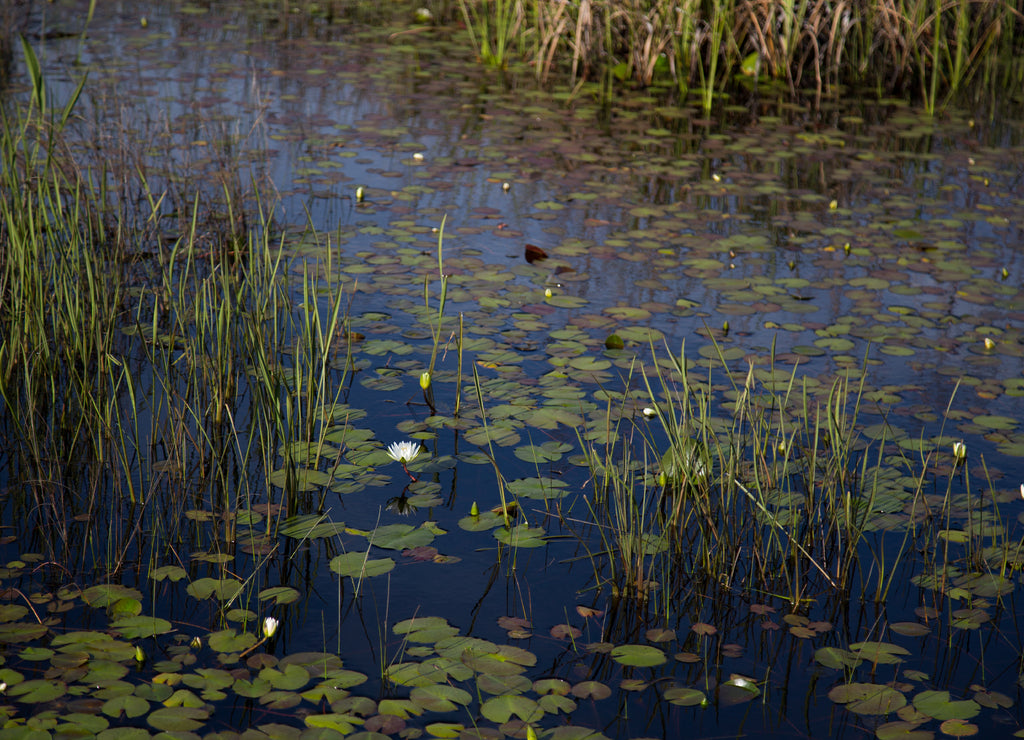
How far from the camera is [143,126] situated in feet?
16.5

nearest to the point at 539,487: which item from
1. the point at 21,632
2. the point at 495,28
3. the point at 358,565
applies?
the point at 358,565

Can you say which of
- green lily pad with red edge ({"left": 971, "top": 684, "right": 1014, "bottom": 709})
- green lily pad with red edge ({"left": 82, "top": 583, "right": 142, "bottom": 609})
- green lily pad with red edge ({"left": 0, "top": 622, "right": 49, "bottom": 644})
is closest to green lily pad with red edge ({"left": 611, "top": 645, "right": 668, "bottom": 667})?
green lily pad with red edge ({"left": 971, "top": 684, "right": 1014, "bottom": 709})

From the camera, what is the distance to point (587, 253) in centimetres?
418

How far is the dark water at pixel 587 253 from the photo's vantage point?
2121 mm

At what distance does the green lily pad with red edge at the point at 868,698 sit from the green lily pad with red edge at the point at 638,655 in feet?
1.13

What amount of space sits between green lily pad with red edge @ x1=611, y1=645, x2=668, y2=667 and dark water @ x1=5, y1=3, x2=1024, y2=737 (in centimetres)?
3

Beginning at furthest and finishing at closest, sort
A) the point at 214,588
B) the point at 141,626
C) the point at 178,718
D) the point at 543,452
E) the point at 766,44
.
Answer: the point at 766,44 < the point at 543,452 < the point at 214,588 < the point at 141,626 < the point at 178,718

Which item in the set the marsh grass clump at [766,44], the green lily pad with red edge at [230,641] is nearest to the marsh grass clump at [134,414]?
the green lily pad with red edge at [230,641]

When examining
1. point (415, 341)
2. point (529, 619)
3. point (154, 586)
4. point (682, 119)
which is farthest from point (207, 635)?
point (682, 119)

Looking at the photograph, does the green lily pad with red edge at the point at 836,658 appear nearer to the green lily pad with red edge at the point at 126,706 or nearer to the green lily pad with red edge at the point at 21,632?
the green lily pad with red edge at the point at 126,706

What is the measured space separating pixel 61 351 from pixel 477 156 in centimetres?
286

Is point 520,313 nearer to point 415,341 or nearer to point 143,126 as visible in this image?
point 415,341

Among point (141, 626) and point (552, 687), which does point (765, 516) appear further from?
point (141, 626)

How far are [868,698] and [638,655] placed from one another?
46 centimetres
